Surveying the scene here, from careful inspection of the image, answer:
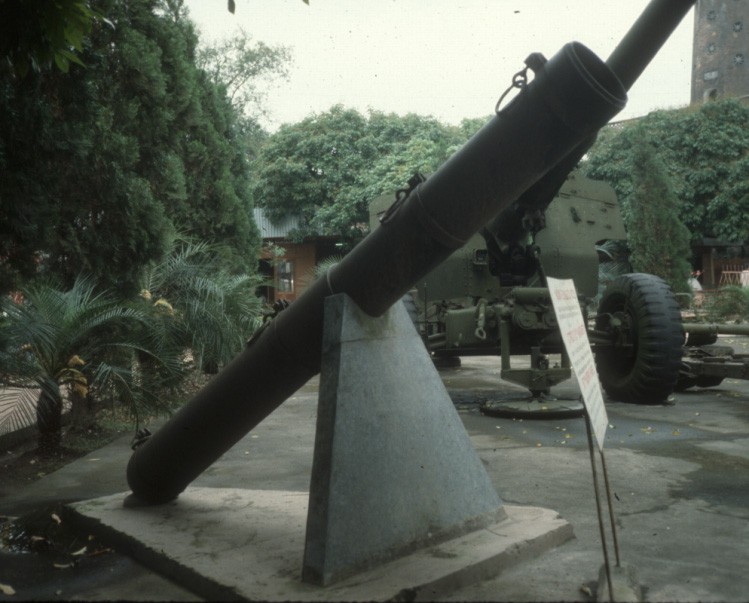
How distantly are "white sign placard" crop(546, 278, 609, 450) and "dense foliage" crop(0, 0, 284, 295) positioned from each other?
12.6ft

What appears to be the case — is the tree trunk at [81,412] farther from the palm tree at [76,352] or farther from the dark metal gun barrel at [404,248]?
the dark metal gun barrel at [404,248]

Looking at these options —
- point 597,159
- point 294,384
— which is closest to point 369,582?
point 294,384

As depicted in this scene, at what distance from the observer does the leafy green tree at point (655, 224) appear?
80.1 ft

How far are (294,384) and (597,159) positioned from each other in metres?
27.6

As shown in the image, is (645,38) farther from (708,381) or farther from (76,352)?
(708,381)

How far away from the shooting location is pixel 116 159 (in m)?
8.09

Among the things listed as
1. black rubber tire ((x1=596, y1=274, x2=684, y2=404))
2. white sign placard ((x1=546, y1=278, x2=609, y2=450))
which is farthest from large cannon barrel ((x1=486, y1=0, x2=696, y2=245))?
black rubber tire ((x1=596, y1=274, x2=684, y2=404))

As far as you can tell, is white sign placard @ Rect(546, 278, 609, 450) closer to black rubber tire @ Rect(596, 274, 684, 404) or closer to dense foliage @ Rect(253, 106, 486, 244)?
black rubber tire @ Rect(596, 274, 684, 404)

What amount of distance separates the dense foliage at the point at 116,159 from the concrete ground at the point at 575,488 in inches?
73.7

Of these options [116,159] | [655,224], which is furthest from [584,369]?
[655,224]

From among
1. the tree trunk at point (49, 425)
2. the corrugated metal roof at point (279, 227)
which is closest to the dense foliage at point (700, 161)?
the corrugated metal roof at point (279, 227)

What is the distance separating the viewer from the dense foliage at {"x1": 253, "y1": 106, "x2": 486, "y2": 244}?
81.4 feet

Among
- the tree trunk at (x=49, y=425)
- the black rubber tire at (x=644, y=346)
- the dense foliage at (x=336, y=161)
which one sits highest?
the dense foliage at (x=336, y=161)

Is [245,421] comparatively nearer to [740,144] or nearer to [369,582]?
[369,582]
